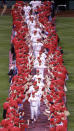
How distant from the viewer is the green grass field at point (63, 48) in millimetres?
24009

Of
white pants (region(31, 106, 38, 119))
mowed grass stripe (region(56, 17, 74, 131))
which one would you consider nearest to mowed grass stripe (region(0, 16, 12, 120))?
white pants (region(31, 106, 38, 119))

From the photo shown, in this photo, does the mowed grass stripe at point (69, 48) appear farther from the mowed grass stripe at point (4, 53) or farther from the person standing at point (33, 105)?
the mowed grass stripe at point (4, 53)

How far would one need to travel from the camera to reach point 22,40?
90.7 ft

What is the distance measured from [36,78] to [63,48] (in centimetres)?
1230

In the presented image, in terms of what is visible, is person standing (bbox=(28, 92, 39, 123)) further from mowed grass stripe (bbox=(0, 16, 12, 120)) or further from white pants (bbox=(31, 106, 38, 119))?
mowed grass stripe (bbox=(0, 16, 12, 120))

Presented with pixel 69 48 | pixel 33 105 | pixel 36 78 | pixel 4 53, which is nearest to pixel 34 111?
pixel 33 105

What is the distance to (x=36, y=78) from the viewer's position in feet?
70.0

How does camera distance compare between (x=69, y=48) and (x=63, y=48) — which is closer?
(x=63, y=48)

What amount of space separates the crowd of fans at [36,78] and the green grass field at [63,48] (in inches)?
26.0

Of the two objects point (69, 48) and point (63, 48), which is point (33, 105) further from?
point (69, 48)

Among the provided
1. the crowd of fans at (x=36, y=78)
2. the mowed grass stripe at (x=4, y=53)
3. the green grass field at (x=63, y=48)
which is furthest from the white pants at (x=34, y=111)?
the mowed grass stripe at (x=4, y=53)

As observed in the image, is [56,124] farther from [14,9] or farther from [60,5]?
[60,5]

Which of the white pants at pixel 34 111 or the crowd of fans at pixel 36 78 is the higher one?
the crowd of fans at pixel 36 78

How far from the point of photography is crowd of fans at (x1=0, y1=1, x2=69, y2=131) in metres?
17.9
